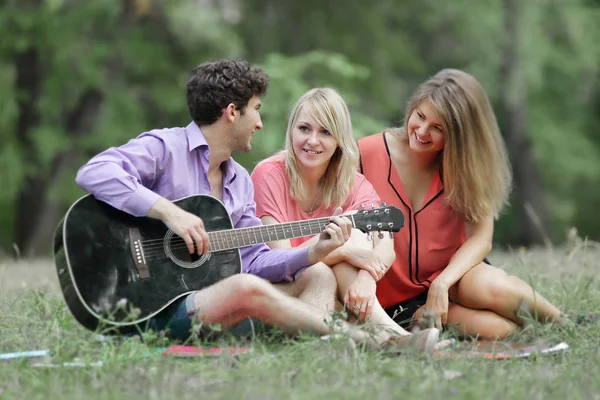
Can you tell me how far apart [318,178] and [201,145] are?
72 cm

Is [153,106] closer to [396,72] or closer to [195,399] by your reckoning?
[396,72]

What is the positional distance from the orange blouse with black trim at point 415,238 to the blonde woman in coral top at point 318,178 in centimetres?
17

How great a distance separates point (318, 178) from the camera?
14.4ft

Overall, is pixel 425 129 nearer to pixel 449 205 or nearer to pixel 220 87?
pixel 449 205

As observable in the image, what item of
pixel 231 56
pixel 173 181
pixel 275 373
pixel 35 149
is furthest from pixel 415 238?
pixel 231 56

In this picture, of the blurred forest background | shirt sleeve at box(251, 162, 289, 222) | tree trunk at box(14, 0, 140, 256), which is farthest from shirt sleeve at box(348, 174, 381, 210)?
tree trunk at box(14, 0, 140, 256)

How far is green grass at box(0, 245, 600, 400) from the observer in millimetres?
2781

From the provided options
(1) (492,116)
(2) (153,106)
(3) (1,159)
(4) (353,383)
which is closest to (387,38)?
(2) (153,106)

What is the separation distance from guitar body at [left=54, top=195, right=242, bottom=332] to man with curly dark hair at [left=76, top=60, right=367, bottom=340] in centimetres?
8

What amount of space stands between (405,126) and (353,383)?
2.02 m

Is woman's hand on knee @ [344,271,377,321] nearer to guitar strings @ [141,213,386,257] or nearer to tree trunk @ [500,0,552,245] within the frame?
guitar strings @ [141,213,386,257]

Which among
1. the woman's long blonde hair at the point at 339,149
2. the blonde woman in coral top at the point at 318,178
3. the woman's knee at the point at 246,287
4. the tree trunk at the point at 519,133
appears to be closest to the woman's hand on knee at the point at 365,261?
the blonde woman in coral top at the point at 318,178

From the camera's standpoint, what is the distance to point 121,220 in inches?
142

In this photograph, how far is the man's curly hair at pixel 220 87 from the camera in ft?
13.0
